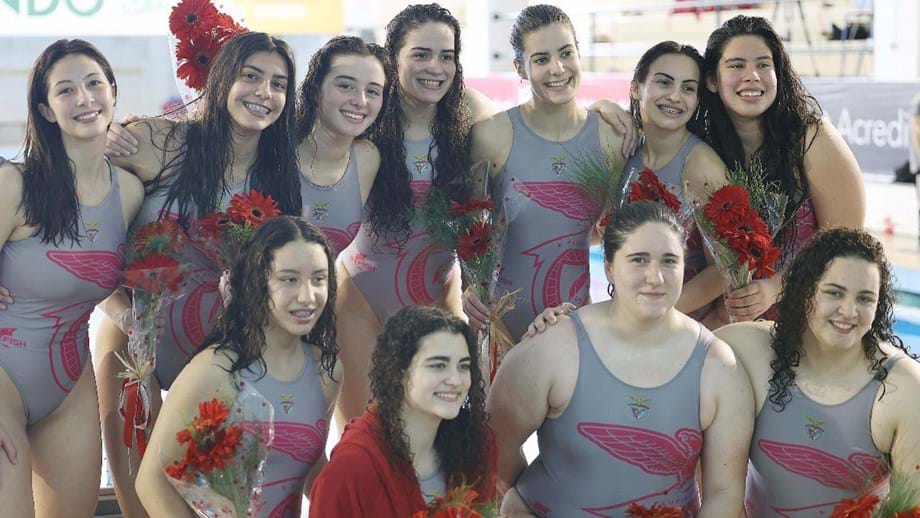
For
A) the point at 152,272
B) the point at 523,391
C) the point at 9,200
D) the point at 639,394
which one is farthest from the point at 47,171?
the point at 639,394

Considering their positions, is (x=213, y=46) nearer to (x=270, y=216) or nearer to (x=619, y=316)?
(x=270, y=216)

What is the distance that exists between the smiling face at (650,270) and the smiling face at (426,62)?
1.04m

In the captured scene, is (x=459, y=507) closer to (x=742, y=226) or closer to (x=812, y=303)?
(x=812, y=303)

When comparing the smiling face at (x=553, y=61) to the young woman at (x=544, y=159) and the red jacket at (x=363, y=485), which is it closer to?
the young woman at (x=544, y=159)

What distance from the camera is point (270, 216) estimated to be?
3.14 meters

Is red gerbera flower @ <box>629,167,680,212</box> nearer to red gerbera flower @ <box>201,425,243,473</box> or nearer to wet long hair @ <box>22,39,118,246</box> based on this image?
red gerbera flower @ <box>201,425,243,473</box>

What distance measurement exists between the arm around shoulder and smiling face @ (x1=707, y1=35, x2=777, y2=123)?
0.21 metres

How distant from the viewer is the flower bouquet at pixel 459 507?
2580 millimetres

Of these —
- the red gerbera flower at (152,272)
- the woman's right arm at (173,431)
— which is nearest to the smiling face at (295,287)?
the woman's right arm at (173,431)

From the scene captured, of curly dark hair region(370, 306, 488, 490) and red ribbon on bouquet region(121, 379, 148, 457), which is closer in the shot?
curly dark hair region(370, 306, 488, 490)

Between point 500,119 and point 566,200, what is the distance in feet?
1.15

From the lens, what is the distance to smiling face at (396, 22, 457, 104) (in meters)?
3.68

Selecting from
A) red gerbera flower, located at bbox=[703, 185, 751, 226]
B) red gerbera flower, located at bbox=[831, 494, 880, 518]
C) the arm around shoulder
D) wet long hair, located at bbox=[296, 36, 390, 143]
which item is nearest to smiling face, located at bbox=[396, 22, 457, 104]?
wet long hair, located at bbox=[296, 36, 390, 143]

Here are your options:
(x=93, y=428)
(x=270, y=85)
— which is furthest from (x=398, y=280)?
(x=93, y=428)
